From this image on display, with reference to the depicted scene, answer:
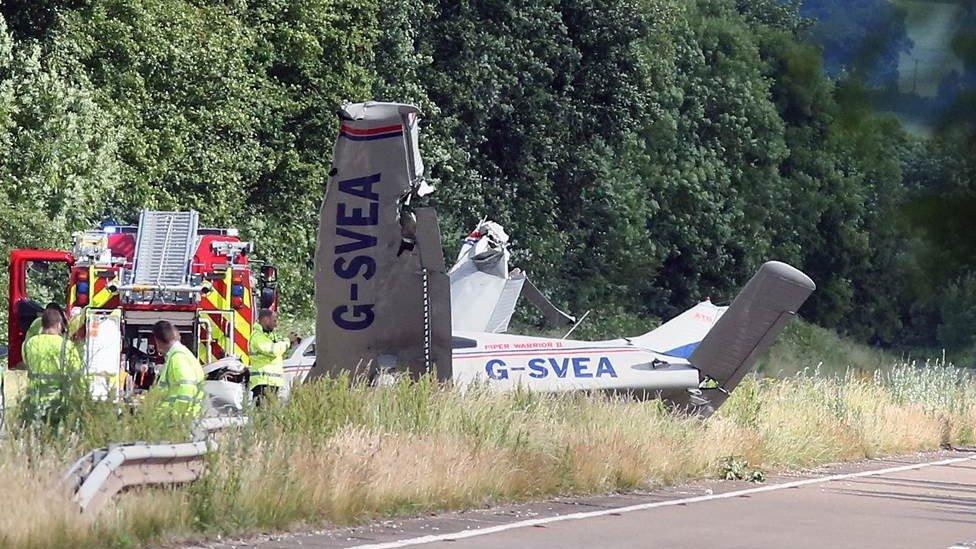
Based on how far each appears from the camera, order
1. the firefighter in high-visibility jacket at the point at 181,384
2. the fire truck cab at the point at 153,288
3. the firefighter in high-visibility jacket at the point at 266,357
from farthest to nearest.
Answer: the fire truck cab at the point at 153,288
the firefighter in high-visibility jacket at the point at 266,357
the firefighter in high-visibility jacket at the point at 181,384

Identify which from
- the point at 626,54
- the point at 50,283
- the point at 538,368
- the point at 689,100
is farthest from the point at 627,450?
the point at 689,100

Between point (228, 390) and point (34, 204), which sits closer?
point (228, 390)

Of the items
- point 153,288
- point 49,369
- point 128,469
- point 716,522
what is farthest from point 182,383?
point 153,288

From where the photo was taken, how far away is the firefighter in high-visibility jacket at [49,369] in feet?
41.3

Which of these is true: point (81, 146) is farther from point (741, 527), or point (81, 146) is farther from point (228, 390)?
point (741, 527)

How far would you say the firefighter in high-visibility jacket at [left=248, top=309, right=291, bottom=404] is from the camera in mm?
18047

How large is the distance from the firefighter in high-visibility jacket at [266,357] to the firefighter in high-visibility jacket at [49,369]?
12.6 feet

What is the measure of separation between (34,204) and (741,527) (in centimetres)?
1885

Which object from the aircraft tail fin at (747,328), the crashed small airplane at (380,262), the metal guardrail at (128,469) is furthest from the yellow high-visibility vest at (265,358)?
the metal guardrail at (128,469)

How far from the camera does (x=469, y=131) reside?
42.0 m

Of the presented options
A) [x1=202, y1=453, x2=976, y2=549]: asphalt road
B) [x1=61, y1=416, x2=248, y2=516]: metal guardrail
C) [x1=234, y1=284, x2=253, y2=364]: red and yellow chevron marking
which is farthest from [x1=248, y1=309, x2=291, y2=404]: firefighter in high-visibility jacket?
[x1=61, y1=416, x2=248, y2=516]: metal guardrail

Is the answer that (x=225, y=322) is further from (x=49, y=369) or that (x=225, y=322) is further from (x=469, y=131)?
(x=469, y=131)

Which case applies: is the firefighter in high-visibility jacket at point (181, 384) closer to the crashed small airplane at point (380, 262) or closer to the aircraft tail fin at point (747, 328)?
the crashed small airplane at point (380, 262)

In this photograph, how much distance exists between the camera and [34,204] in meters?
29.5
